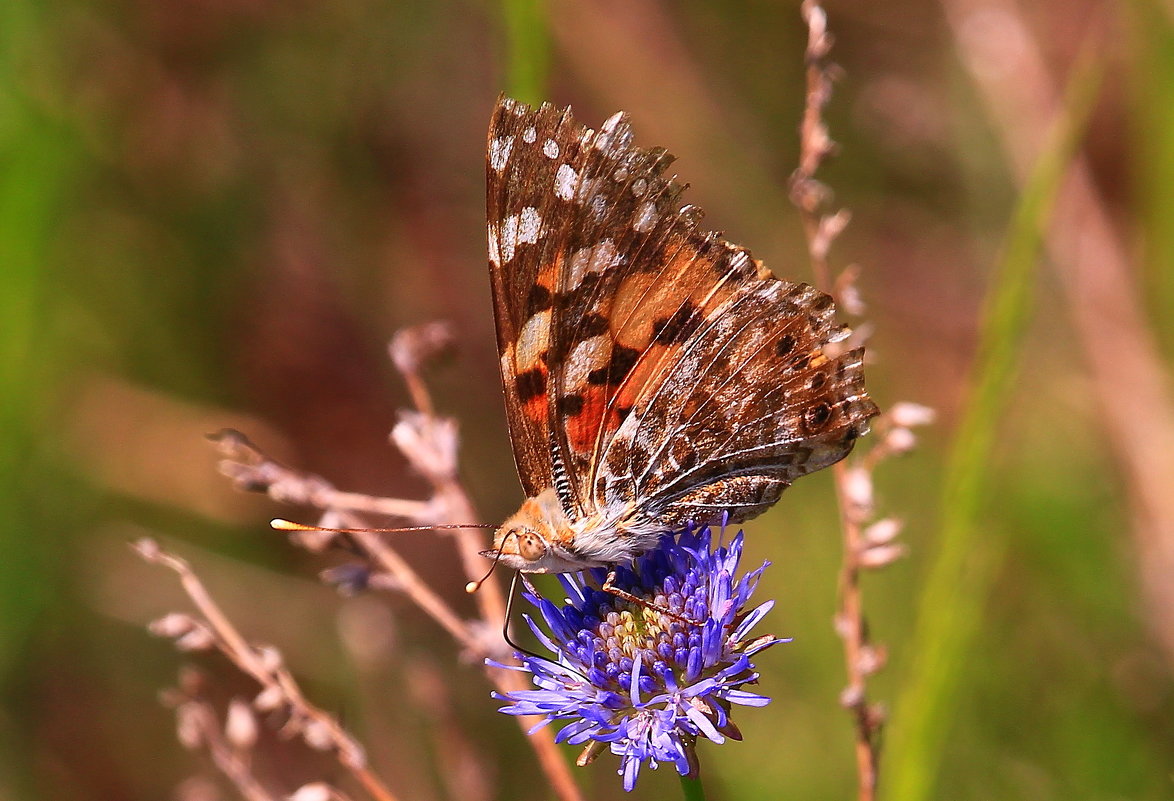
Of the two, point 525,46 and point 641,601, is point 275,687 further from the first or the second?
point 525,46

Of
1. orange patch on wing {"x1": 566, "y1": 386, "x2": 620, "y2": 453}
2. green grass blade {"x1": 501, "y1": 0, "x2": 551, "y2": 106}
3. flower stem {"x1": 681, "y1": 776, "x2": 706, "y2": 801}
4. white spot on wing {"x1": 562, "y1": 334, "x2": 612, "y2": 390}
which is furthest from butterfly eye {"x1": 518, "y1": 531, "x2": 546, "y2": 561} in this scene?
green grass blade {"x1": 501, "y1": 0, "x2": 551, "y2": 106}

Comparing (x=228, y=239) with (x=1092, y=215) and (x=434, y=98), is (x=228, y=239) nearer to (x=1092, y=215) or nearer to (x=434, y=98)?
(x=434, y=98)

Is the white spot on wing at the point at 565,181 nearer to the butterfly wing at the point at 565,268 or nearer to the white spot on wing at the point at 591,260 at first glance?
the butterfly wing at the point at 565,268

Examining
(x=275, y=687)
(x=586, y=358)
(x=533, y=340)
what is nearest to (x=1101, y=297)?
(x=586, y=358)

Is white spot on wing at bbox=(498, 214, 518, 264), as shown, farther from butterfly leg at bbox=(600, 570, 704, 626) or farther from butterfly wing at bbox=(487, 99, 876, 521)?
butterfly leg at bbox=(600, 570, 704, 626)

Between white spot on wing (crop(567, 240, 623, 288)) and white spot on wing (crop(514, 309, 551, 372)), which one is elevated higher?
white spot on wing (crop(567, 240, 623, 288))
